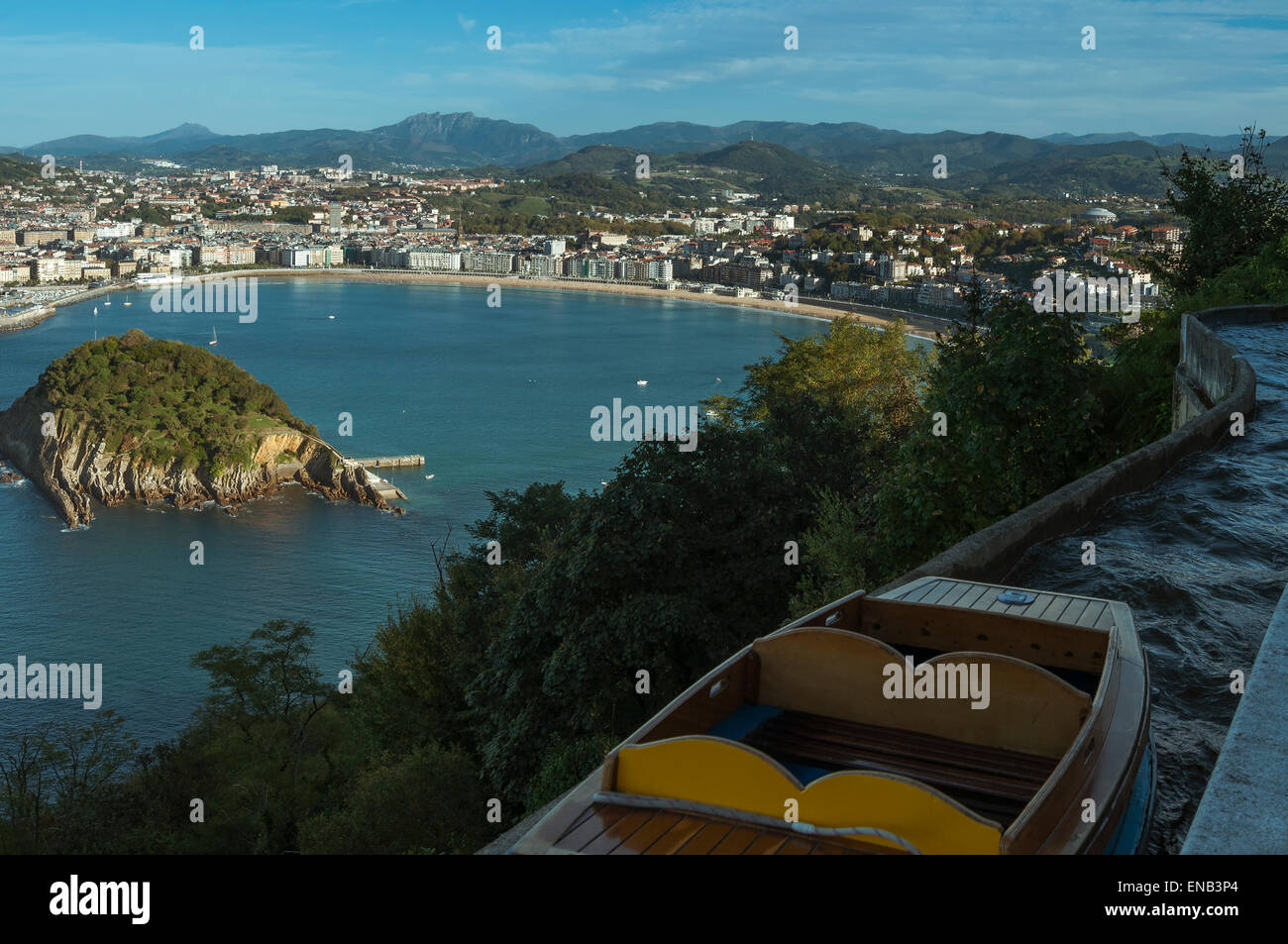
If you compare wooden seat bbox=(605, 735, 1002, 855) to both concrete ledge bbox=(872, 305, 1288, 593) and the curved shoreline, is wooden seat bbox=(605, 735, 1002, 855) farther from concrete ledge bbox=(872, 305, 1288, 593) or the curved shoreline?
the curved shoreline

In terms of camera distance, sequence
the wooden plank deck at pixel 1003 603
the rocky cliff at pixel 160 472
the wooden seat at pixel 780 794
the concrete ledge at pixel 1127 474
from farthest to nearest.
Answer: the rocky cliff at pixel 160 472 → the concrete ledge at pixel 1127 474 → the wooden plank deck at pixel 1003 603 → the wooden seat at pixel 780 794

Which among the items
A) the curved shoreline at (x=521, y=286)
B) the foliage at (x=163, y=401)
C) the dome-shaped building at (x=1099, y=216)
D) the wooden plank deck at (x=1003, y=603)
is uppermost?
the dome-shaped building at (x=1099, y=216)

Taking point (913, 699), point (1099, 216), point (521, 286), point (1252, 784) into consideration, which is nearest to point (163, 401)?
point (913, 699)

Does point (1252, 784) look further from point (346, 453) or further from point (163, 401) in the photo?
point (163, 401)

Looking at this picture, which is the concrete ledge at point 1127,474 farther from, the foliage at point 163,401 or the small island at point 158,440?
the foliage at point 163,401

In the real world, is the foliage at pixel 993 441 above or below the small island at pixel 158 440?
above

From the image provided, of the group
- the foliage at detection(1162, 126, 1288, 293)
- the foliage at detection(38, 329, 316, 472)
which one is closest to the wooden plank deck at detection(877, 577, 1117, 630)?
the foliage at detection(1162, 126, 1288, 293)

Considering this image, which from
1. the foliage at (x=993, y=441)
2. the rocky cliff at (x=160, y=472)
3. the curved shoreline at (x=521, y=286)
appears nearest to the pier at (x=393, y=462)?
the rocky cliff at (x=160, y=472)
